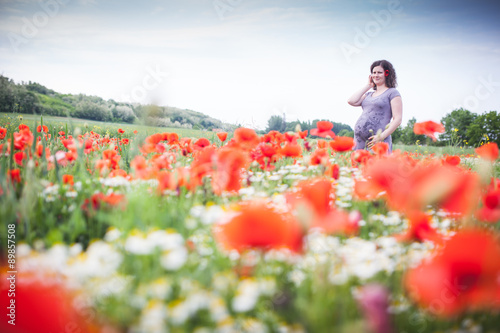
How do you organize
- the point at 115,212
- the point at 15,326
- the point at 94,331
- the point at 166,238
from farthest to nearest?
the point at 115,212 < the point at 166,238 < the point at 94,331 < the point at 15,326

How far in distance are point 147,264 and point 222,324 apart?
14.7 inches

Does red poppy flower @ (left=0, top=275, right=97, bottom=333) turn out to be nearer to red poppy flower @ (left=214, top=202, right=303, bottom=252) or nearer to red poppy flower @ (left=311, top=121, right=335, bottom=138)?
red poppy flower @ (left=214, top=202, right=303, bottom=252)

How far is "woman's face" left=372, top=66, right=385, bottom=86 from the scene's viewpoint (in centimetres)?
489

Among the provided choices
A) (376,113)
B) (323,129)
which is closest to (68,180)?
(323,129)

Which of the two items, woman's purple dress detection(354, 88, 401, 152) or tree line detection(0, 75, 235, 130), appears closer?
tree line detection(0, 75, 235, 130)

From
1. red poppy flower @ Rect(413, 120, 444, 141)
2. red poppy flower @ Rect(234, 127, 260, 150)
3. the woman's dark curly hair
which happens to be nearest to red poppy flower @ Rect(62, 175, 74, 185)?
red poppy flower @ Rect(234, 127, 260, 150)

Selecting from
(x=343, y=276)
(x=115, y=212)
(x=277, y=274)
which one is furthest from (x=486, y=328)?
(x=115, y=212)

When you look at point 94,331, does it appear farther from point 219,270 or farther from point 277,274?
point 277,274

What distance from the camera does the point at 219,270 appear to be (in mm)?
1154

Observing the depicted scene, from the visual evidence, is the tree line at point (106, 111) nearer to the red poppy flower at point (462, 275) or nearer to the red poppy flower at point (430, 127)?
the red poppy flower at point (462, 275)

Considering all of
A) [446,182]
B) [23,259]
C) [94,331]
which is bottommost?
[94,331]

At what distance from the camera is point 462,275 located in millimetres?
846

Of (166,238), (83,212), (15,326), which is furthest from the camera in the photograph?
(83,212)

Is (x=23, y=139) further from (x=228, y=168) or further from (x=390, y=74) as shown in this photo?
(x=390, y=74)
